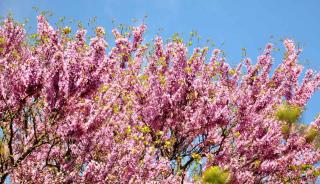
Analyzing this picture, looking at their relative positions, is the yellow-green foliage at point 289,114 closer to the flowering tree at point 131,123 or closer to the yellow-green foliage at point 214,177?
the yellow-green foliage at point 214,177

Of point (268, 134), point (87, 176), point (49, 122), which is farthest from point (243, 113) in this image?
point (49, 122)

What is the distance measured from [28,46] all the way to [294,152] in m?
11.2

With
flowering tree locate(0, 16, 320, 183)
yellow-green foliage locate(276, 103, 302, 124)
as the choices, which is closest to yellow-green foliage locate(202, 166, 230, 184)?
yellow-green foliage locate(276, 103, 302, 124)

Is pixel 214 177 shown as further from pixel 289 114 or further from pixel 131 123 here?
pixel 131 123

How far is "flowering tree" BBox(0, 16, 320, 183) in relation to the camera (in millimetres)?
7328

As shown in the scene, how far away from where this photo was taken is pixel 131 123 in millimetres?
12086

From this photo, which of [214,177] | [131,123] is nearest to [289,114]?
[214,177]

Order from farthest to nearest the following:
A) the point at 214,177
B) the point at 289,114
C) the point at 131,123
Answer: the point at 131,123 < the point at 289,114 < the point at 214,177

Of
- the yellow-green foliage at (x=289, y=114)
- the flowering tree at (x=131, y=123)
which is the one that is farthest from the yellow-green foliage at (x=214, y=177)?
the flowering tree at (x=131, y=123)

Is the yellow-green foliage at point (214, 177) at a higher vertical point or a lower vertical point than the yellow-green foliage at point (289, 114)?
lower

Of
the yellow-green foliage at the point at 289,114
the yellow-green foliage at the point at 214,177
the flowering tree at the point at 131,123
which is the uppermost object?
the flowering tree at the point at 131,123

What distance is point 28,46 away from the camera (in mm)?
16125

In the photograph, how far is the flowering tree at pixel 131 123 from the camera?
24.0 ft

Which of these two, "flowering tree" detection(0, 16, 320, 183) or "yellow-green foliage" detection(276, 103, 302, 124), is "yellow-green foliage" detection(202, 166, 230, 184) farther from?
"flowering tree" detection(0, 16, 320, 183)
